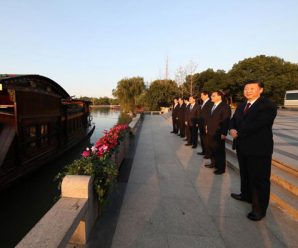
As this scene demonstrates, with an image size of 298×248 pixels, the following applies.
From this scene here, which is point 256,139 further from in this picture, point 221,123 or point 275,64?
point 275,64

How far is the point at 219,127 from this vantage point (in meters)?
→ 5.35

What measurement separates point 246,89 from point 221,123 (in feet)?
6.46

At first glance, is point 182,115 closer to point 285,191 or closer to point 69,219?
point 285,191

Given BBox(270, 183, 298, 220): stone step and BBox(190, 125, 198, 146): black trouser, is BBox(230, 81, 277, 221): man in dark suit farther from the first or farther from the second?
BBox(190, 125, 198, 146): black trouser

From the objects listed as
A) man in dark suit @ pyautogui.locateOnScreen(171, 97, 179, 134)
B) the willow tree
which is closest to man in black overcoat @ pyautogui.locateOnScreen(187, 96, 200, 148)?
man in dark suit @ pyautogui.locateOnScreen(171, 97, 179, 134)

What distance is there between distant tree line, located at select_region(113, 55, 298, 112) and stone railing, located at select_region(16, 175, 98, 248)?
1358 inches

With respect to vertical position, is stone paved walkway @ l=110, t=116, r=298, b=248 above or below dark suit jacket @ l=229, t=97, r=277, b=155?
below

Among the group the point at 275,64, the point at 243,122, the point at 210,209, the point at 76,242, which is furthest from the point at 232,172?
the point at 275,64

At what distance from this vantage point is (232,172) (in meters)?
5.47

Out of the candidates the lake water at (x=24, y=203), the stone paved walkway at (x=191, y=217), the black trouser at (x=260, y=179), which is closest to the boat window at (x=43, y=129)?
the lake water at (x=24, y=203)

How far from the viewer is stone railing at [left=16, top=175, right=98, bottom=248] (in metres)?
1.92

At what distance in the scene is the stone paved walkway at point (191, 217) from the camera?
2852 millimetres

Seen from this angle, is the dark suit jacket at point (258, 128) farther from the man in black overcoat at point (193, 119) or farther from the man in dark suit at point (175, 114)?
the man in dark suit at point (175, 114)

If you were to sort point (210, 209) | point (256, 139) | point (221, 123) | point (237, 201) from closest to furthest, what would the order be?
point (256, 139)
point (210, 209)
point (237, 201)
point (221, 123)
